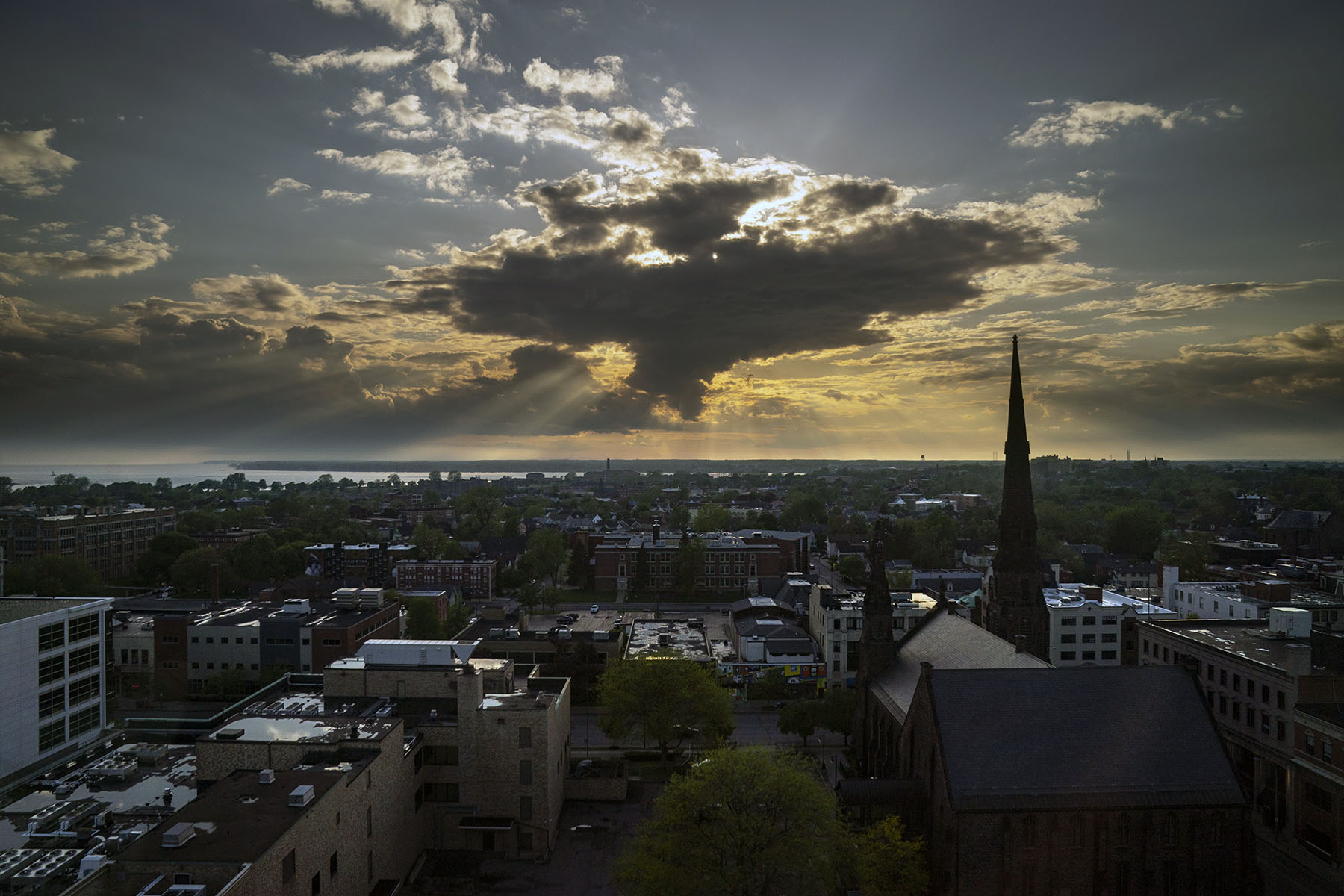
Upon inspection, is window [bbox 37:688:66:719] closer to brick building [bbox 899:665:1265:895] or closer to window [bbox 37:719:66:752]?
window [bbox 37:719:66:752]

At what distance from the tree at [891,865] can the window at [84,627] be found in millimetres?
50871

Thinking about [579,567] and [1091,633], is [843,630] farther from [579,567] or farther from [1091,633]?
[579,567]

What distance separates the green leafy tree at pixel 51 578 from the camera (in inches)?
3450

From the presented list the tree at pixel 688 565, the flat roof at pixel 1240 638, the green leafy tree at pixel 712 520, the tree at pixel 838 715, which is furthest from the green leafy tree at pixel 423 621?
the green leafy tree at pixel 712 520

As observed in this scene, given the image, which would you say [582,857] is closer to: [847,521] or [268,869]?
[268,869]

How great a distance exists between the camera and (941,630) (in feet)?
146

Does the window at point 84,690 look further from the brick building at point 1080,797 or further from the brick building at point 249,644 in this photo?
the brick building at point 1080,797

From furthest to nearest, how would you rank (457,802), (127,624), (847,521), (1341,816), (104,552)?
(847,521) → (104,552) → (127,624) → (457,802) → (1341,816)

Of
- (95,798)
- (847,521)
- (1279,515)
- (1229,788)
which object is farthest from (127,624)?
(1279,515)

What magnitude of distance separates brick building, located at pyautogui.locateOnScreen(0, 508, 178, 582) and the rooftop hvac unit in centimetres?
10729

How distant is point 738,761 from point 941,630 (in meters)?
20.3

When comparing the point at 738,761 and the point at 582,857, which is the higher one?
the point at 738,761

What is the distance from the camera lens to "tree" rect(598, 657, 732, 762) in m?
47.2

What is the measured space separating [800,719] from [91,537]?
12288 cm
